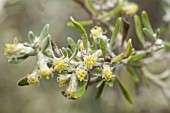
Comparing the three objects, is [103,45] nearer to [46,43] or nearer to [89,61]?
[89,61]

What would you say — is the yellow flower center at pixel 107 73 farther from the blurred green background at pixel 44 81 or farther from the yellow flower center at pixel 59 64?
the blurred green background at pixel 44 81

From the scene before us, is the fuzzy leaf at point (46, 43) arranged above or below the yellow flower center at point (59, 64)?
above

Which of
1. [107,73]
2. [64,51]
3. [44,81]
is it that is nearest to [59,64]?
[64,51]

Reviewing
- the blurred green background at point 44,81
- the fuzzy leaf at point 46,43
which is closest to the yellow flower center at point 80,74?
the fuzzy leaf at point 46,43

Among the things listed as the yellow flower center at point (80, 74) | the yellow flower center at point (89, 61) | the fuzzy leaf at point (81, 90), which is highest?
the yellow flower center at point (89, 61)

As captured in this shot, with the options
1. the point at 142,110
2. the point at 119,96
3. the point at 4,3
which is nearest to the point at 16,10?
the point at 4,3

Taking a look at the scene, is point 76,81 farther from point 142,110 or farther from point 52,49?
point 142,110

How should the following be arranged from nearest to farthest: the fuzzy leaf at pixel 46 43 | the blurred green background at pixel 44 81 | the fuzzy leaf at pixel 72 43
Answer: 1. the fuzzy leaf at pixel 46 43
2. the fuzzy leaf at pixel 72 43
3. the blurred green background at pixel 44 81

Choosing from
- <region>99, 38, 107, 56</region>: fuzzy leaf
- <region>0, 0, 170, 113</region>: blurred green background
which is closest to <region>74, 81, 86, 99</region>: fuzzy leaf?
<region>99, 38, 107, 56</region>: fuzzy leaf

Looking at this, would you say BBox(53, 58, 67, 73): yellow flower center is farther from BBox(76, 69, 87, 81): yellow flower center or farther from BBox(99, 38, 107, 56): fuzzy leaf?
BBox(99, 38, 107, 56): fuzzy leaf

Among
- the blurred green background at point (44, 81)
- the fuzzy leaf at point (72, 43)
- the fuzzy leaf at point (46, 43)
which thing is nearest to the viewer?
the fuzzy leaf at point (46, 43)
